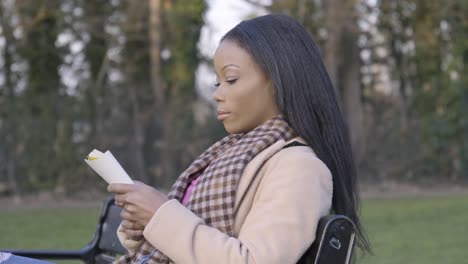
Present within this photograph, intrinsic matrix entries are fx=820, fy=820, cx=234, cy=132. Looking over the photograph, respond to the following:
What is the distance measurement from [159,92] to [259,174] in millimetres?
17166

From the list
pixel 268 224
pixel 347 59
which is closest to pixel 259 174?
pixel 268 224

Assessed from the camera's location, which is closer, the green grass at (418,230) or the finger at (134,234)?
the finger at (134,234)

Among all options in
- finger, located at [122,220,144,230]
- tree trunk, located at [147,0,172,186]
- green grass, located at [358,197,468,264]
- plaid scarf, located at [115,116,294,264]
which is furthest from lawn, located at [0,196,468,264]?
finger, located at [122,220,144,230]

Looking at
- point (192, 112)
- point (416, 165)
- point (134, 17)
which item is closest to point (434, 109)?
point (416, 165)

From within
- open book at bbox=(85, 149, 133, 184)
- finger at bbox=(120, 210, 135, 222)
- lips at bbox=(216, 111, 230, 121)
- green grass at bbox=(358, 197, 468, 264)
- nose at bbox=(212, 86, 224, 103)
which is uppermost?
nose at bbox=(212, 86, 224, 103)

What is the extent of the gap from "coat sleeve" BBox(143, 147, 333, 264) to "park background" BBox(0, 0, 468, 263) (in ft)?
45.3

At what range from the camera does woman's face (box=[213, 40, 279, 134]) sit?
234 cm

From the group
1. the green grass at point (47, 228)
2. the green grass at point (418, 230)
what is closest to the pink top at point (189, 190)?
the green grass at point (418, 230)

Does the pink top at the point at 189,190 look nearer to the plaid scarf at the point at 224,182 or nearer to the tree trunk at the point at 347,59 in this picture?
the plaid scarf at the point at 224,182

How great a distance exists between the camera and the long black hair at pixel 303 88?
2318mm

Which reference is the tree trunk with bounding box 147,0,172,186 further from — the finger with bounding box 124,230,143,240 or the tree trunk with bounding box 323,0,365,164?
the finger with bounding box 124,230,143,240

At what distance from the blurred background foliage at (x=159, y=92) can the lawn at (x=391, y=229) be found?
2.34m

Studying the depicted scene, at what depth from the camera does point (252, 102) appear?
7.77 feet

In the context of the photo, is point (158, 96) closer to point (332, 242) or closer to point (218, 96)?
point (218, 96)
